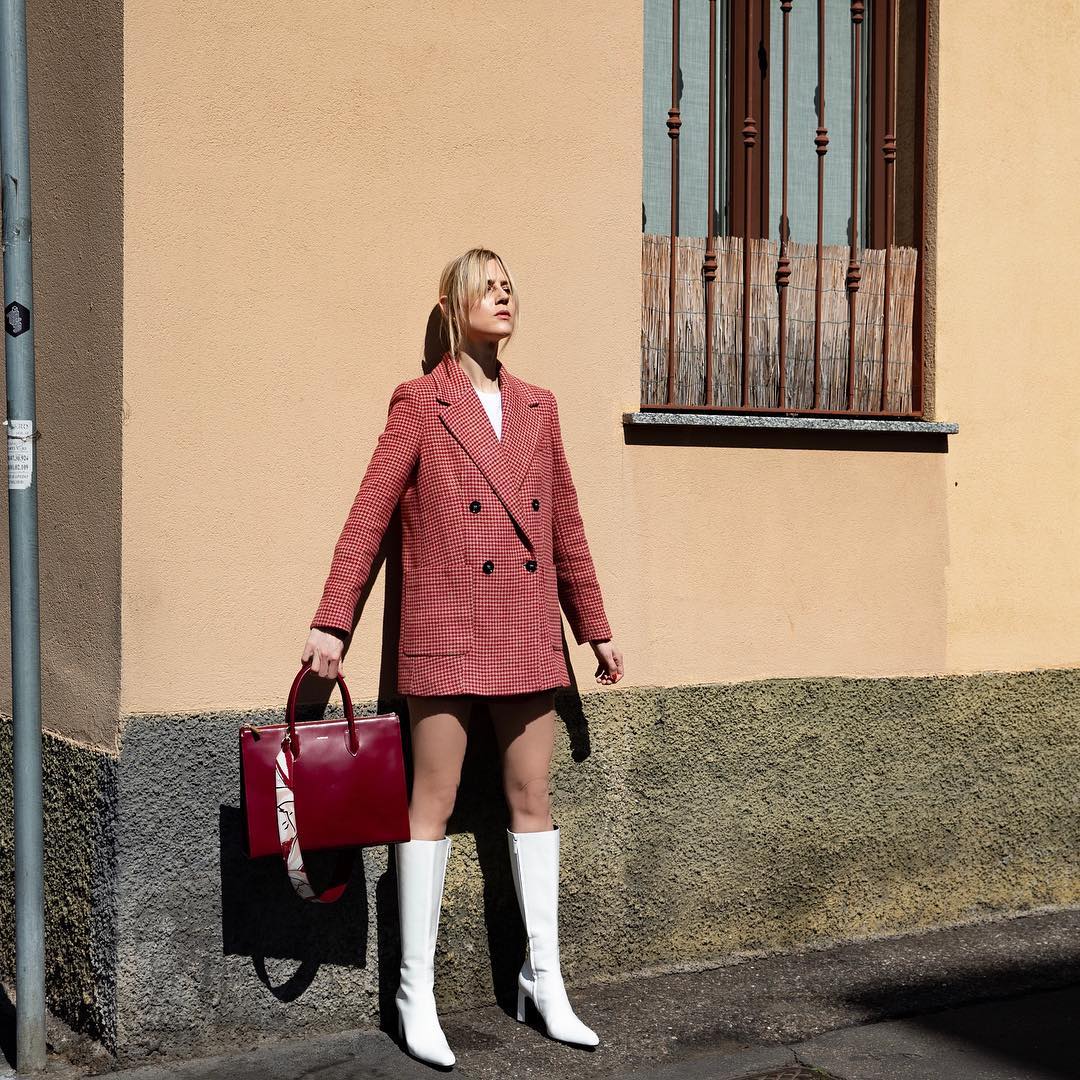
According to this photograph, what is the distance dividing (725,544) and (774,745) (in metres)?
0.70

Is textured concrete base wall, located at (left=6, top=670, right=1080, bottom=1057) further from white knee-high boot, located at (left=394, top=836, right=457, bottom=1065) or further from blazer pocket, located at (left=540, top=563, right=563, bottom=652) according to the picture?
blazer pocket, located at (left=540, top=563, right=563, bottom=652)

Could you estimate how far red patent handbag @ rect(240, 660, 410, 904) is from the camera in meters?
3.80

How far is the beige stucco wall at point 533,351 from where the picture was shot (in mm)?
3977

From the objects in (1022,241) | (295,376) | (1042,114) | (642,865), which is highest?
(1042,114)

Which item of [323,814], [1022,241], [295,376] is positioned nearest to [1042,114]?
[1022,241]

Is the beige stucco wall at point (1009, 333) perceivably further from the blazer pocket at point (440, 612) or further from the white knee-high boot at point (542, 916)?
the blazer pocket at point (440, 612)

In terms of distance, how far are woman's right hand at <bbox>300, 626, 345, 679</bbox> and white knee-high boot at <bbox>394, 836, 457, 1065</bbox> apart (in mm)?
528

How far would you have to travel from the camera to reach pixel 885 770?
204 inches

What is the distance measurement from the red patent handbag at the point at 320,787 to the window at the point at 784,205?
1633 millimetres

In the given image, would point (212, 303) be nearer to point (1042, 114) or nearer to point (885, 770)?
point (885, 770)

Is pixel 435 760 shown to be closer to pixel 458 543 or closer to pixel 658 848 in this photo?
pixel 458 543

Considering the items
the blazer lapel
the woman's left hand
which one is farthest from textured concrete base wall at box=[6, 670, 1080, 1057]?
the blazer lapel

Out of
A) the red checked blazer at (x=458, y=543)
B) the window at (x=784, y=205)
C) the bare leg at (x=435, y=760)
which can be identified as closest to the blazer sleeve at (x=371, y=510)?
the red checked blazer at (x=458, y=543)

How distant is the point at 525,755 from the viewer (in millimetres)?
4203
